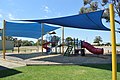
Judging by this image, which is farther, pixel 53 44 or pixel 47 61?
pixel 53 44

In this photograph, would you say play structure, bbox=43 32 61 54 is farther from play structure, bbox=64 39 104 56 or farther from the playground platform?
the playground platform

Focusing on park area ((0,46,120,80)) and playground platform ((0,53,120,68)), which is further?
playground platform ((0,53,120,68))

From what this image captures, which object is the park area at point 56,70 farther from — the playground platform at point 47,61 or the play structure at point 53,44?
the play structure at point 53,44

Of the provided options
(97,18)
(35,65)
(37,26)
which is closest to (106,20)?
(37,26)

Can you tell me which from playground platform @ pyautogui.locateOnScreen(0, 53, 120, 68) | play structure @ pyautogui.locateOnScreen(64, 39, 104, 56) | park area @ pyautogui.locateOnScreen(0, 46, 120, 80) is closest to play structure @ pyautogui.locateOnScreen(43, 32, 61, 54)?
play structure @ pyautogui.locateOnScreen(64, 39, 104, 56)

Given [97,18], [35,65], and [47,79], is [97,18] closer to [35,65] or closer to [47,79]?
[35,65]

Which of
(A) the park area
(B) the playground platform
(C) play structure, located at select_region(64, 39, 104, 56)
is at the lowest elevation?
(A) the park area

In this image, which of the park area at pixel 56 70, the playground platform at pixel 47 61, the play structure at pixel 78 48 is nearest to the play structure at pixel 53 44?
the play structure at pixel 78 48

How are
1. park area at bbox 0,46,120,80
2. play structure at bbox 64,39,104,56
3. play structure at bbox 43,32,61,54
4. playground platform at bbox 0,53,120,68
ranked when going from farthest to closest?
play structure at bbox 43,32,61,54 → play structure at bbox 64,39,104,56 → playground platform at bbox 0,53,120,68 → park area at bbox 0,46,120,80

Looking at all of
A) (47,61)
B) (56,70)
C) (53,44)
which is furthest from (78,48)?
(56,70)

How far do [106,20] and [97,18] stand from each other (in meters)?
12.1

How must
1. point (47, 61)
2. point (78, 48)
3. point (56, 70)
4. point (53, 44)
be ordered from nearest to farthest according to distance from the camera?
point (56, 70) < point (47, 61) < point (78, 48) < point (53, 44)

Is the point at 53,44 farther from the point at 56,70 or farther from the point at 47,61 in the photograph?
the point at 56,70

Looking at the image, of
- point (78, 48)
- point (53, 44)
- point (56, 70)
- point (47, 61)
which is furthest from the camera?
point (53, 44)
